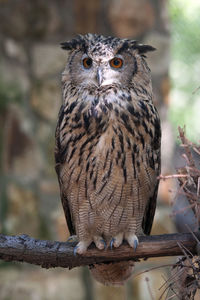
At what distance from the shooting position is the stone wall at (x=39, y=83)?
3156 millimetres

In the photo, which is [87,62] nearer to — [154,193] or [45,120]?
[154,193]

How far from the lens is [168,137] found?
324cm

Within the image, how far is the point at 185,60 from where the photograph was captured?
4.27 metres

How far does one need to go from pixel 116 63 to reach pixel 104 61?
6 centimetres

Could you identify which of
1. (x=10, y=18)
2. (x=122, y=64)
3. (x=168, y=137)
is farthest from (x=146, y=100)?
(x=10, y=18)

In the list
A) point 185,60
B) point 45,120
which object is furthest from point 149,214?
point 185,60

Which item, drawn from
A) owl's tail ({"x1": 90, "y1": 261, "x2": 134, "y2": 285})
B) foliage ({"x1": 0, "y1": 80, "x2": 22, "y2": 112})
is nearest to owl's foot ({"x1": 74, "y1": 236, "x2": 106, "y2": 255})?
owl's tail ({"x1": 90, "y1": 261, "x2": 134, "y2": 285})

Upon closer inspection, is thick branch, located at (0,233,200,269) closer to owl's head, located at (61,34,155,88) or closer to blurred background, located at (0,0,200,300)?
owl's head, located at (61,34,155,88)

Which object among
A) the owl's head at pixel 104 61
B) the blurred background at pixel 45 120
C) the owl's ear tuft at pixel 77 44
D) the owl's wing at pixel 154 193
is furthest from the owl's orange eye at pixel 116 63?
the blurred background at pixel 45 120

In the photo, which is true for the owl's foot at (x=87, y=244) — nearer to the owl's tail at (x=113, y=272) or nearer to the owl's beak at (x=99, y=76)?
the owl's tail at (x=113, y=272)

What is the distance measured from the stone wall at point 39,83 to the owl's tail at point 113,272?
90 centimetres

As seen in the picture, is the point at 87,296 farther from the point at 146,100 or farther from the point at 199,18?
the point at 199,18

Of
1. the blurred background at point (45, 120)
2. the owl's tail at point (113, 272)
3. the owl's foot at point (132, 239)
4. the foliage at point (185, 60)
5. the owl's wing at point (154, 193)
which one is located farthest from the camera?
the foliage at point (185, 60)

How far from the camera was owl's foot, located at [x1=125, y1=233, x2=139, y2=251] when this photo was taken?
1882 mm
